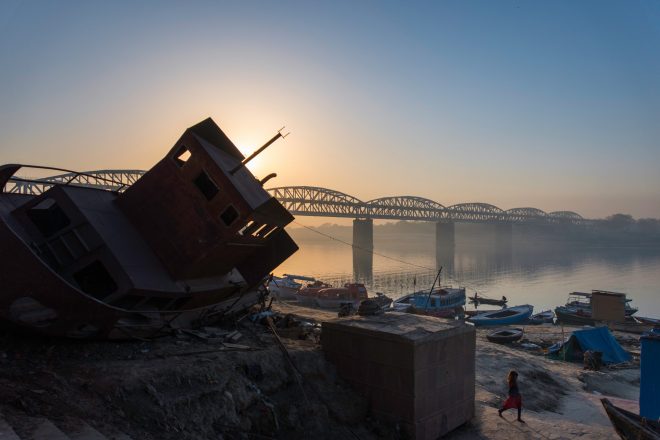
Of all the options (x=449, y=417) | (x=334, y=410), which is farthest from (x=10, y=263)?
(x=449, y=417)

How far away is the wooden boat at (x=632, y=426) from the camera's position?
12492 mm

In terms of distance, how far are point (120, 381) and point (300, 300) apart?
1484 inches

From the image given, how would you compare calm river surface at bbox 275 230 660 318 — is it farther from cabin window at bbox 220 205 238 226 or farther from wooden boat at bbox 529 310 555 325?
cabin window at bbox 220 205 238 226

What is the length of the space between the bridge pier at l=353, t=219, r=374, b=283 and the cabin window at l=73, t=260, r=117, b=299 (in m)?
71.7

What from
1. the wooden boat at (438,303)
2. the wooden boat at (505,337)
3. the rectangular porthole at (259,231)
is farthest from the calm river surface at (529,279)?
the rectangular porthole at (259,231)

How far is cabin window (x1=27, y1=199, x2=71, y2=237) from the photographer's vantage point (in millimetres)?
12945

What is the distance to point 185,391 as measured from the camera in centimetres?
991

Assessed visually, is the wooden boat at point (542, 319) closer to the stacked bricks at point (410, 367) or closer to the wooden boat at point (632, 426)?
the wooden boat at point (632, 426)

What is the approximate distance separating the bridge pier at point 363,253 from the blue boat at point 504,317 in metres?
38.1

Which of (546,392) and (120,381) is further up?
(120,381)

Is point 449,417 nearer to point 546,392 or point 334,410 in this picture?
point 334,410

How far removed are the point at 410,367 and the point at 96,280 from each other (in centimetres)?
845

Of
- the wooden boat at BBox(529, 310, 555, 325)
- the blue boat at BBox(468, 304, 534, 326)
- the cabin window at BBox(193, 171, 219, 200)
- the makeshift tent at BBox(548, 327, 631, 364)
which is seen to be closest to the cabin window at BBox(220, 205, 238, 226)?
the cabin window at BBox(193, 171, 219, 200)

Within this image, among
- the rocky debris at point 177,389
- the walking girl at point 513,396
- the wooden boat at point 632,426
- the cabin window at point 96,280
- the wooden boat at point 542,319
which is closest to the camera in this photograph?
the rocky debris at point 177,389
